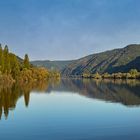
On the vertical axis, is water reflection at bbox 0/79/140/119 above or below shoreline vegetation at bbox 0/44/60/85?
below

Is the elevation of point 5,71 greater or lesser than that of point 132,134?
greater

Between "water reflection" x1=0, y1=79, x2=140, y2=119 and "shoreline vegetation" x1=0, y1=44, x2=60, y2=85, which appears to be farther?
"shoreline vegetation" x1=0, y1=44, x2=60, y2=85

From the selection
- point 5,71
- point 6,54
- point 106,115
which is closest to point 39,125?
point 106,115

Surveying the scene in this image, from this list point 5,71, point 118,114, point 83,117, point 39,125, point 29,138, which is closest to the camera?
point 29,138

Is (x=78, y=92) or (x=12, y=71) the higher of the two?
(x=12, y=71)

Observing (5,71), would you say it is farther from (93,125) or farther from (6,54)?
(93,125)

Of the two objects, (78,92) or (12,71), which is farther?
(12,71)

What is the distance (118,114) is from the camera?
36.5 m

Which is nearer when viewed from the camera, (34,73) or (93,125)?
(93,125)

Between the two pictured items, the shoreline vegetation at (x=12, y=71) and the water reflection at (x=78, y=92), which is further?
the shoreline vegetation at (x=12, y=71)

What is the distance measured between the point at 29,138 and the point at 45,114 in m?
12.8

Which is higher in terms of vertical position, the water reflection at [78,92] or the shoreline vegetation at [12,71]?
the shoreline vegetation at [12,71]

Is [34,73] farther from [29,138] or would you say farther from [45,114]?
[29,138]

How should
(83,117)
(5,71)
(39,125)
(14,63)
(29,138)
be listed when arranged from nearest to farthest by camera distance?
(29,138)
(39,125)
(83,117)
(5,71)
(14,63)
